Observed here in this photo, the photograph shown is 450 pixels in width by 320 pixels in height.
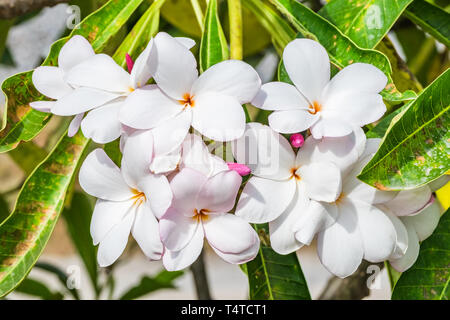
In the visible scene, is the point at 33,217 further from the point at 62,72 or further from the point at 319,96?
the point at 319,96

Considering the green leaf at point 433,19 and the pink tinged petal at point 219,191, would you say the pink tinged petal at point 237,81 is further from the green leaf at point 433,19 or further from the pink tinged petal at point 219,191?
the green leaf at point 433,19

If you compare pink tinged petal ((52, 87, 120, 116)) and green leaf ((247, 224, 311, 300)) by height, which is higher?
pink tinged petal ((52, 87, 120, 116))

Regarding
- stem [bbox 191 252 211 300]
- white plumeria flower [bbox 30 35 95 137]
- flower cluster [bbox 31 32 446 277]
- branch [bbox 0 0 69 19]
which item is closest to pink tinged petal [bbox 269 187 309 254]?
flower cluster [bbox 31 32 446 277]

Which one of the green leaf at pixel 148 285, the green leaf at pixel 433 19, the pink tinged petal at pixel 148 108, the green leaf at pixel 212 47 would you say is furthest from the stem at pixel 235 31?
the green leaf at pixel 148 285

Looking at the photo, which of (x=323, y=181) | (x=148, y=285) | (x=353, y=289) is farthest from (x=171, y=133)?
(x=148, y=285)

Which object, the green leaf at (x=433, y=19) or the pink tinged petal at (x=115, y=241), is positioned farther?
the green leaf at (x=433, y=19)

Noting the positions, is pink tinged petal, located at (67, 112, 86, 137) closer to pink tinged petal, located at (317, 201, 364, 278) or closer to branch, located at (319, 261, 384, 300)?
pink tinged petal, located at (317, 201, 364, 278)
